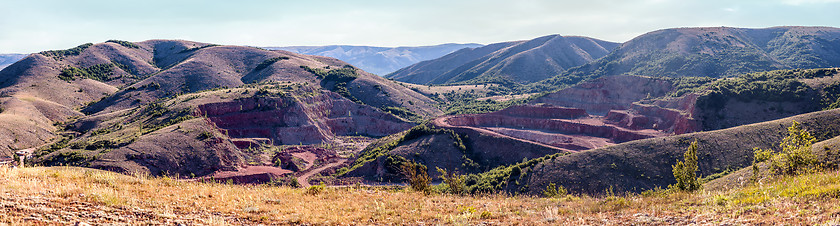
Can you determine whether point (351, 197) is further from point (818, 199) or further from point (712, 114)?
point (712, 114)

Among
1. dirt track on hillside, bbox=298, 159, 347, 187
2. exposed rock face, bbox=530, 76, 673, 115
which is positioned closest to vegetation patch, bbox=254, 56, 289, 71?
dirt track on hillside, bbox=298, 159, 347, 187

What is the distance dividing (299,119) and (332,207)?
63.4 meters

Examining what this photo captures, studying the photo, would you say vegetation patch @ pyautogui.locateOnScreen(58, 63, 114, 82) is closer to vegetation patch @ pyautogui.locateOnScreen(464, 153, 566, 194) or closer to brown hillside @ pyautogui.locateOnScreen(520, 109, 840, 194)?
vegetation patch @ pyautogui.locateOnScreen(464, 153, 566, 194)

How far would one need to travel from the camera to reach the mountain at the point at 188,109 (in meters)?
49.3

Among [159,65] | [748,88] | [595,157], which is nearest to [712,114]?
[748,88]

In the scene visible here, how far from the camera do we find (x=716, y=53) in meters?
132

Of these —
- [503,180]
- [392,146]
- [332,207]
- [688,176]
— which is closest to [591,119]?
[392,146]

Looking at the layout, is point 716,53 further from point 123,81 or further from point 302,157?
point 123,81

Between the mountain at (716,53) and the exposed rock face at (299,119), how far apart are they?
8918 centimetres

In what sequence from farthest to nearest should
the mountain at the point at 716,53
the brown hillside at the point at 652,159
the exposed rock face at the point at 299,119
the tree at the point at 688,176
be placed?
the mountain at the point at 716,53 → the exposed rock face at the point at 299,119 → the brown hillside at the point at 652,159 → the tree at the point at 688,176

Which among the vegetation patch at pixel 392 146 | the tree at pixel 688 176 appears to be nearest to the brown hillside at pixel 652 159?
the tree at pixel 688 176

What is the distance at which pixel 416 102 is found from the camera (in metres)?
108

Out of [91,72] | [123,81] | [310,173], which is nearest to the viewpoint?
[310,173]

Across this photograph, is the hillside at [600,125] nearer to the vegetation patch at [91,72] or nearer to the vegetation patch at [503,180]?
the vegetation patch at [503,180]
